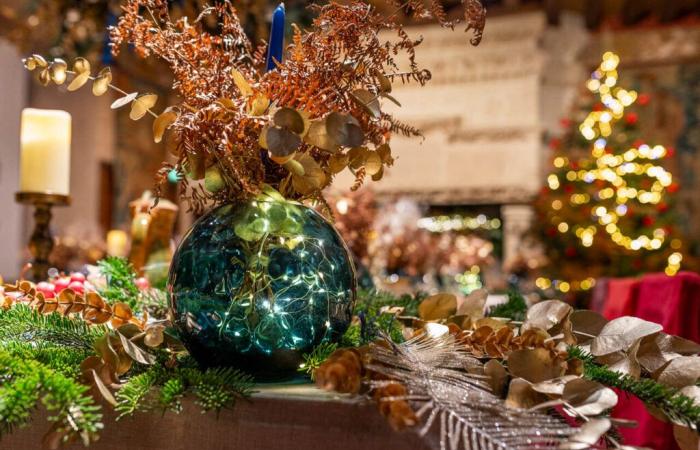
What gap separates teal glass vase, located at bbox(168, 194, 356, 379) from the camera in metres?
0.59

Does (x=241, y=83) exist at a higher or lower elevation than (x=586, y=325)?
higher

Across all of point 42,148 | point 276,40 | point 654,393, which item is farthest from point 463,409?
point 42,148

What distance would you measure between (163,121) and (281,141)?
0.13 meters

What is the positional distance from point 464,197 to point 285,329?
6724 mm

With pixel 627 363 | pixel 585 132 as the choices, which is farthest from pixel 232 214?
pixel 585 132

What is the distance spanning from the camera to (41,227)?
4.21 feet

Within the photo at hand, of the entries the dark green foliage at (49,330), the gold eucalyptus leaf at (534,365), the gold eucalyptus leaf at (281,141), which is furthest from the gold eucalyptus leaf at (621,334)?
the dark green foliage at (49,330)

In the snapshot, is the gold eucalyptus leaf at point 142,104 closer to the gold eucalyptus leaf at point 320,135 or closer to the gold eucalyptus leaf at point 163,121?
the gold eucalyptus leaf at point 163,121

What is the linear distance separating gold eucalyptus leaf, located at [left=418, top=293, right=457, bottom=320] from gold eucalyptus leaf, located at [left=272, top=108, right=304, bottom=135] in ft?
1.01

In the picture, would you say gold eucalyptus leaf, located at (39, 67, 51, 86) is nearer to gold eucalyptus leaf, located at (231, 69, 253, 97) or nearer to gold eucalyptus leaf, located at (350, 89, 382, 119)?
gold eucalyptus leaf, located at (231, 69, 253, 97)

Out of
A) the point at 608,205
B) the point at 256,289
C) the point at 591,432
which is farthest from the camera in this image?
the point at 608,205

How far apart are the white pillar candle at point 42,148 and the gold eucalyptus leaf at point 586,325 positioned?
868mm

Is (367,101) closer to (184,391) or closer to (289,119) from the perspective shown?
(289,119)

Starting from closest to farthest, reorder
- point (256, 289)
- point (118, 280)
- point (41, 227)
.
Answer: point (256, 289)
point (118, 280)
point (41, 227)
